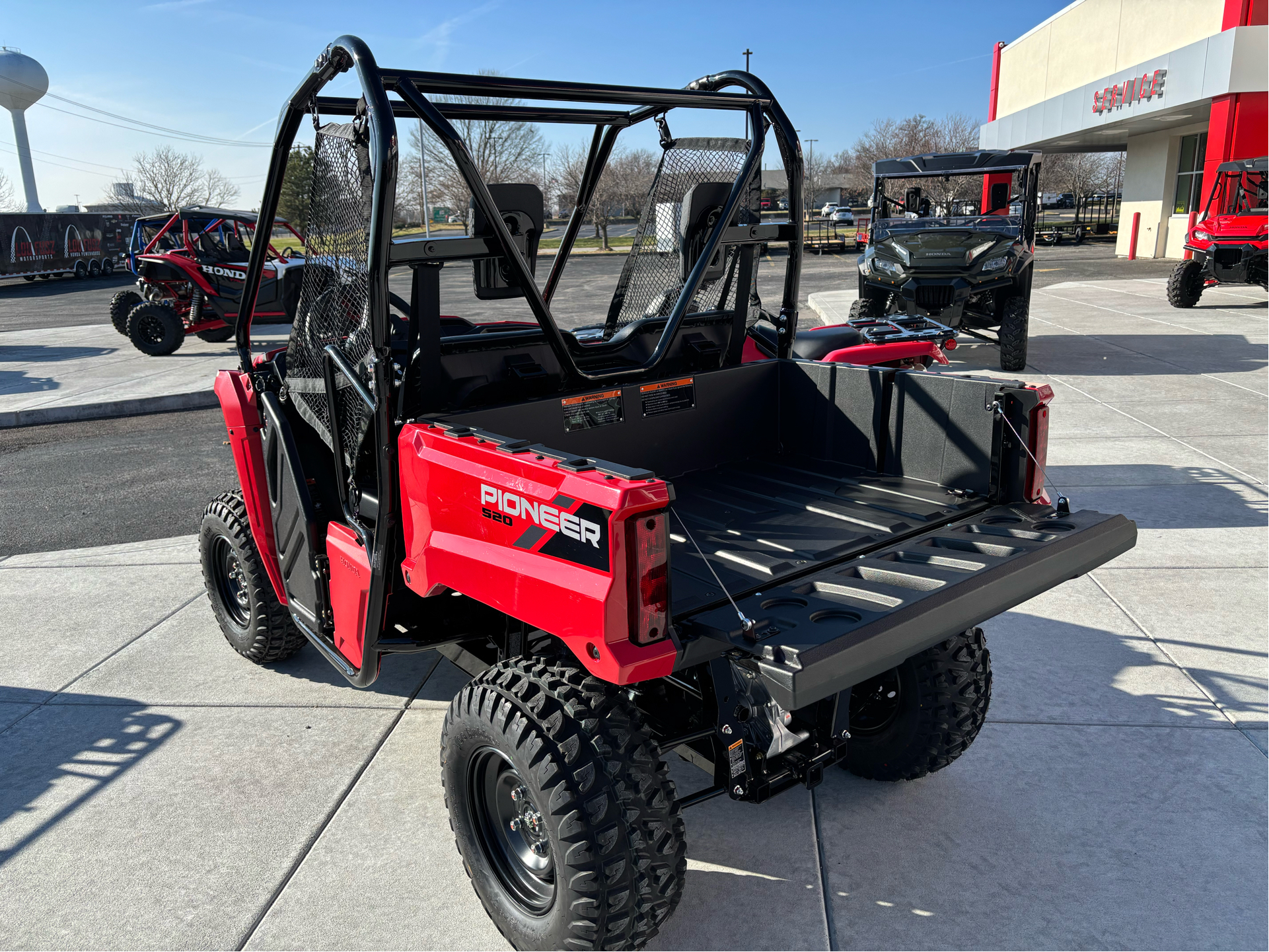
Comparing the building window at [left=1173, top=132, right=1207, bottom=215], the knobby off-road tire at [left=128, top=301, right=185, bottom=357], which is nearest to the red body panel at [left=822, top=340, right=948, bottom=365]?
the knobby off-road tire at [left=128, top=301, right=185, bottom=357]

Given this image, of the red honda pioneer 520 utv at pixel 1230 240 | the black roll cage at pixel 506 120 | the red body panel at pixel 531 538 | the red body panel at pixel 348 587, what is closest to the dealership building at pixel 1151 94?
the red honda pioneer 520 utv at pixel 1230 240

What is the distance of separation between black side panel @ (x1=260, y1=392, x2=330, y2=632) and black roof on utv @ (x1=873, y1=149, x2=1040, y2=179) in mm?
9433

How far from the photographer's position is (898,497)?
330 cm

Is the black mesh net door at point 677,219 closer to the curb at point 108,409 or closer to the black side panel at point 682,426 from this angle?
the black side panel at point 682,426

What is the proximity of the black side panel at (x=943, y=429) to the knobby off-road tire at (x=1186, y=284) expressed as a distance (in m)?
14.5

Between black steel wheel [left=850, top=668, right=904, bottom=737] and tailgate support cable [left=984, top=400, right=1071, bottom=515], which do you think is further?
black steel wheel [left=850, top=668, right=904, bottom=737]

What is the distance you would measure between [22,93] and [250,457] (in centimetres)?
9870

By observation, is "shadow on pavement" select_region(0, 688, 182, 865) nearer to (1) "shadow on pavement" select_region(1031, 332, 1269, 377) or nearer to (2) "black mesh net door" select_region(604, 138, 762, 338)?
(2) "black mesh net door" select_region(604, 138, 762, 338)

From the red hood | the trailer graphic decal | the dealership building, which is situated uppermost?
the dealership building

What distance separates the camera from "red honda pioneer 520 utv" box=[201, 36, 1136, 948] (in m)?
2.29

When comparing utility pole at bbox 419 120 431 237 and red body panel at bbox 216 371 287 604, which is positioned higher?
utility pole at bbox 419 120 431 237

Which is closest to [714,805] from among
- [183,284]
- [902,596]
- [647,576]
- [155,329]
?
[902,596]

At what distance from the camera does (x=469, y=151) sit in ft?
9.37

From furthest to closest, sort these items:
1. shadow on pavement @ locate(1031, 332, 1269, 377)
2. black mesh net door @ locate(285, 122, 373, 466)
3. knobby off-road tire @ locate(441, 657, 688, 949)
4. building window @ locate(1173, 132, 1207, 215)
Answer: building window @ locate(1173, 132, 1207, 215) < shadow on pavement @ locate(1031, 332, 1269, 377) < black mesh net door @ locate(285, 122, 373, 466) < knobby off-road tire @ locate(441, 657, 688, 949)
